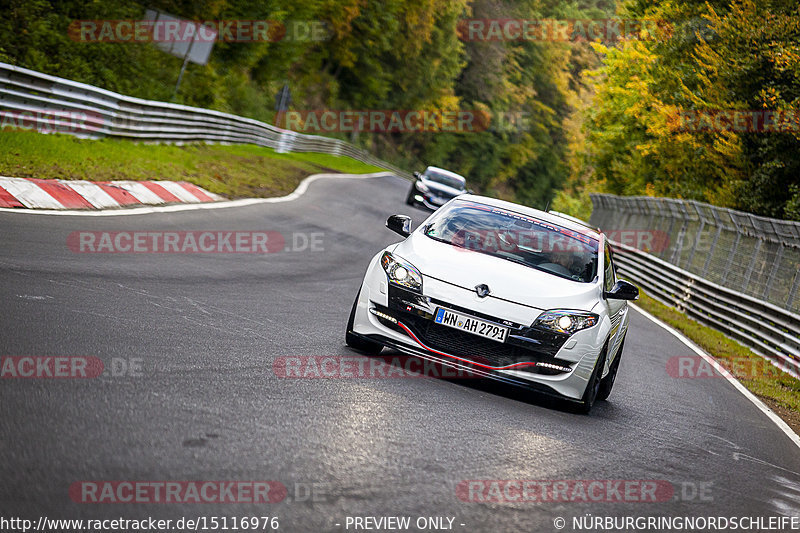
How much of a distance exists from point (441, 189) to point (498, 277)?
25127 millimetres

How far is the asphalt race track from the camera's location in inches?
179

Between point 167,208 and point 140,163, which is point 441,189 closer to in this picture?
point 140,163

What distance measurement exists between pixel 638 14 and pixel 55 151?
31758 mm

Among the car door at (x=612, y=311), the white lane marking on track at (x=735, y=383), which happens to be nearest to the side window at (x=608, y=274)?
the car door at (x=612, y=311)

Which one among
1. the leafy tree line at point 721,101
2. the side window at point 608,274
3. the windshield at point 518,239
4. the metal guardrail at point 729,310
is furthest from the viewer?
the leafy tree line at point 721,101

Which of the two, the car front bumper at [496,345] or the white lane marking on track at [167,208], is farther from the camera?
the white lane marking on track at [167,208]

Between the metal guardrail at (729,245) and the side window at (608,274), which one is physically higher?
the side window at (608,274)

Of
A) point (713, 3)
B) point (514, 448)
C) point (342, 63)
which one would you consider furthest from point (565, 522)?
point (342, 63)

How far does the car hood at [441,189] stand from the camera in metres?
32.6

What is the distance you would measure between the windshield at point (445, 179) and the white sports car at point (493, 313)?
25090mm

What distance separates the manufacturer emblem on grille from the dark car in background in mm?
24513

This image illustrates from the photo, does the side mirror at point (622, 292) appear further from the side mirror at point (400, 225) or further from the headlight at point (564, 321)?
the side mirror at point (400, 225)

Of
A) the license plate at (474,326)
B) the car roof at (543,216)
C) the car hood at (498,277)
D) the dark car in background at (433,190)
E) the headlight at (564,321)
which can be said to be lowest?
the dark car in background at (433,190)

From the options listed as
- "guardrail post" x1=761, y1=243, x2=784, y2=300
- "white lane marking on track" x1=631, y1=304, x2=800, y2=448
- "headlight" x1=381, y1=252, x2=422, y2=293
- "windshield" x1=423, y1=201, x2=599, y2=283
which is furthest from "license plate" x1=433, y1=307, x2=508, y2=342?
"guardrail post" x1=761, y1=243, x2=784, y2=300
